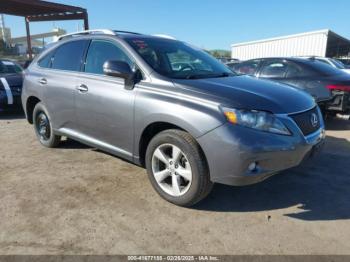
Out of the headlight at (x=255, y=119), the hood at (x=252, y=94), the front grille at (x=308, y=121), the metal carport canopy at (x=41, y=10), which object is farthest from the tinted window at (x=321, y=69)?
the metal carport canopy at (x=41, y=10)

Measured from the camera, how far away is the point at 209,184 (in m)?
3.08

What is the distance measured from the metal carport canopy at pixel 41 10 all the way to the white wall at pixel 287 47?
16512 millimetres

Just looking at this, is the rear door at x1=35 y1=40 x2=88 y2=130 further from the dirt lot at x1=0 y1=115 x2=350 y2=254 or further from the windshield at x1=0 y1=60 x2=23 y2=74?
the windshield at x1=0 y1=60 x2=23 y2=74

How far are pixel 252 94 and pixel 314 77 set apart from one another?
4047 mm

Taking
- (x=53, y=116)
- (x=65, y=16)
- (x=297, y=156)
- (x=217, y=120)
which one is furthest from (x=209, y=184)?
(x=65, y=16)

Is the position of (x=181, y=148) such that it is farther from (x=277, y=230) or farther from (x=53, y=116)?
(x=53, y=116)

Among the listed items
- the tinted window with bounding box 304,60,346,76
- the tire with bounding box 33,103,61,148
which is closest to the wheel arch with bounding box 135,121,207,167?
the tire with bounding box 33,103,61,148

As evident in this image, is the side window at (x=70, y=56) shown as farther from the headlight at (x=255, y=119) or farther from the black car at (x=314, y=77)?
the black car at (x=314, y=77)

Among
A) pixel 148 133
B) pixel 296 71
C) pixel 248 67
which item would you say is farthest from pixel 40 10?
pixel 148 133

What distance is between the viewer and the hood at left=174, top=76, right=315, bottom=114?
2959 mm

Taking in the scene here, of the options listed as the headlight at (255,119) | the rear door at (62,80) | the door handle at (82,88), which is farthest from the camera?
the rear door at (62,80)

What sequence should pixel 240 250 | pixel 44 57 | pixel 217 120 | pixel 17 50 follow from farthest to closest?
pixel 17 50, pixel 44 57, pixel 217 120, pixel 240 250

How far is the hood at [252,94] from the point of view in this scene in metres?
2.96

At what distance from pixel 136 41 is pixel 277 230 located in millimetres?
2581
